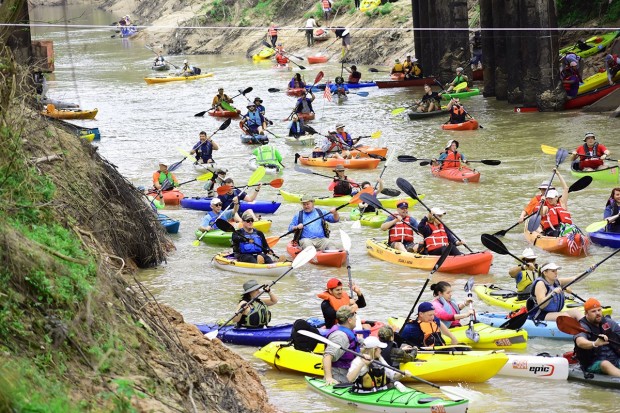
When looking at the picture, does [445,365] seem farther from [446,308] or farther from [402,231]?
[402,231]

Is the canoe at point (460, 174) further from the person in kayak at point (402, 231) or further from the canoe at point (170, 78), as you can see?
the canoe at point (170, 78)

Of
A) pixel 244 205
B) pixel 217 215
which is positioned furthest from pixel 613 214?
pixel 244 205

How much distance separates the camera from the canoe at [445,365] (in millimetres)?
10219

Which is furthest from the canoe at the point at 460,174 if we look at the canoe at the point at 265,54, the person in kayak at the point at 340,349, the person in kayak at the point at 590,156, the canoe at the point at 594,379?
the canoe at the point at 265,54

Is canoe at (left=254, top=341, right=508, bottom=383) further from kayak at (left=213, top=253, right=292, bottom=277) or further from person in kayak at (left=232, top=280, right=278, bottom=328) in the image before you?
kayak at (left=213, top=253, right=292, bottom=277)

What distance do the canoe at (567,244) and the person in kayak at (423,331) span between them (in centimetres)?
497

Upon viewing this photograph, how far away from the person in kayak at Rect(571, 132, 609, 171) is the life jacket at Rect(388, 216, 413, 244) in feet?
17.1

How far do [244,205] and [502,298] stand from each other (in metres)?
6.79

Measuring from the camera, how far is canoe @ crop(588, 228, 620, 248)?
50.5 feet

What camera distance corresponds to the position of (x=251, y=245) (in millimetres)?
15203

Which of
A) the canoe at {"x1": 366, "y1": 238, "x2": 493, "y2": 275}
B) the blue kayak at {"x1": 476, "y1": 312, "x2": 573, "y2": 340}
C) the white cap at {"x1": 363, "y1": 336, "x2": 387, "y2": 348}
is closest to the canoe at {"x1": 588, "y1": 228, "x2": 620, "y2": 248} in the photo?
the canoe at {"x1": 366, "y1": 238, "x2": 493, "y2": 275}

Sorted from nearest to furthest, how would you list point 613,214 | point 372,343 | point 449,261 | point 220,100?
point 372,343
point 449,261
point 613,214
point 220,100

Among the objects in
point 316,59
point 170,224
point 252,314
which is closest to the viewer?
point 252,314

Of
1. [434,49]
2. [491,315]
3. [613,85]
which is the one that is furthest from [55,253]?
[434,49]
